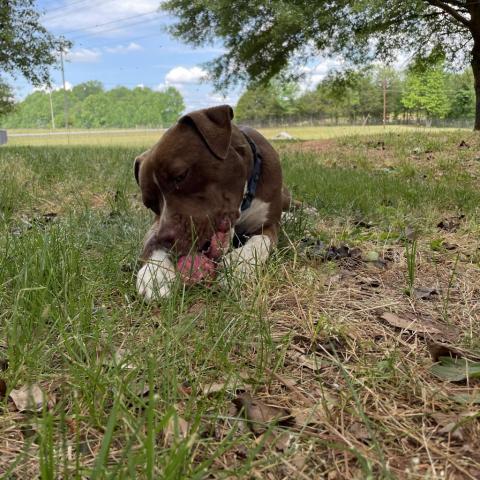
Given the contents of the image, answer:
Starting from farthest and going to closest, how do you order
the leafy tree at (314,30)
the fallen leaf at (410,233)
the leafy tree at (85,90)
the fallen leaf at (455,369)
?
the leafy tree at (85,90) < the leafy tree at (314,30) < the fallen leaf at (410,233) < the fallen leaf at (455,369)

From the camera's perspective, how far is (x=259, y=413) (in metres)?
1.46

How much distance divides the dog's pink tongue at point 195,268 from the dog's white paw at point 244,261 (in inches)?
3.2

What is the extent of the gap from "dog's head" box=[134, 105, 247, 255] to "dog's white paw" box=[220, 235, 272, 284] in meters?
0.18

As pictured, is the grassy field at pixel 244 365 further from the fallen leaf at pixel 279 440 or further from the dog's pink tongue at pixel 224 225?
the dog's pink tongue at pixel 224 225

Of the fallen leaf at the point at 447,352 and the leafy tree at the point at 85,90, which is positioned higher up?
the leafy tree at the point at 85,90

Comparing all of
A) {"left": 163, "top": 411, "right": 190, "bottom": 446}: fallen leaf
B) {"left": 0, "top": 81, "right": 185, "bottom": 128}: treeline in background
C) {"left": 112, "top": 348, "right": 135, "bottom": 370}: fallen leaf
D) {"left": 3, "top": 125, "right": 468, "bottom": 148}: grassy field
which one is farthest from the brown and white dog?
{"left": 0, "top": 81, "right": 185, "bottom": 128}: treeline in background

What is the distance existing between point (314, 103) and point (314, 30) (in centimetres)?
7964

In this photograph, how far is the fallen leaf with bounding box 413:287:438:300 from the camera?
2.40 m

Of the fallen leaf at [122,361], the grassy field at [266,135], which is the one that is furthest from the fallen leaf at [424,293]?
the grassy field at [266,135]

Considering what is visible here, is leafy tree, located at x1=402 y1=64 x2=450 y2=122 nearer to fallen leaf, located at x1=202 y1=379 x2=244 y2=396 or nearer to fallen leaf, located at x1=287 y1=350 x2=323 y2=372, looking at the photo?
fallen leaf, located at x1=287 y1=350 x2=323 y2=372

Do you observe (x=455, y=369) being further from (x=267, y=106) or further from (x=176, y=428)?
(x=267, y=106)

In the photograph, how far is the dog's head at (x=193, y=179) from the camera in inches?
102

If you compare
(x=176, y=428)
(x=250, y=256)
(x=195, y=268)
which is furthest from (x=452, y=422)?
(x=250, y=256)

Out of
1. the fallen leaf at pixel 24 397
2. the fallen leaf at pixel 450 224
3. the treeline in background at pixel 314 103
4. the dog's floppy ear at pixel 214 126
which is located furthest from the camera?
the treeline in background at pixel 314 103
